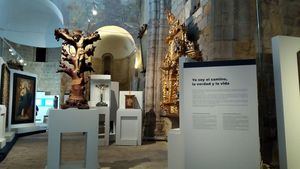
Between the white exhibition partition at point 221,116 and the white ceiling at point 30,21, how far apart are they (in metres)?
11.2

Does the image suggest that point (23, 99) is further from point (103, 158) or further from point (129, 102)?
point (103, 158)

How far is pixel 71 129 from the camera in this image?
13.2 ft

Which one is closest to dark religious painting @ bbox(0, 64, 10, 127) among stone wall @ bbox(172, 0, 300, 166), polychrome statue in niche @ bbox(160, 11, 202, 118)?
polychrome statue in niche @ bbox(160, 11, 202, 118)

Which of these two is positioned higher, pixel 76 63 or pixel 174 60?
pixel 174 60

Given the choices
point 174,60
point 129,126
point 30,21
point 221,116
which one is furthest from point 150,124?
point 30,21

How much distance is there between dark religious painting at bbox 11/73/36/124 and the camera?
9.55 metres

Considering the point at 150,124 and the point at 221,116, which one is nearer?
the point at 221,116

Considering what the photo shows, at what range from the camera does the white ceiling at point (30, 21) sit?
13.0 m

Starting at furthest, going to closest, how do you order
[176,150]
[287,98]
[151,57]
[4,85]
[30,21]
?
[30,21] < [151,57] < [4,85] < [176,150] < [287,98]

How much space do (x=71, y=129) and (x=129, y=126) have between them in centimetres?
403

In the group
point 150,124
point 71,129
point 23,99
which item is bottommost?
point 150,124

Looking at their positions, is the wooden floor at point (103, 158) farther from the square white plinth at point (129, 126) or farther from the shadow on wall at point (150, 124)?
the shadow on wall at point (150, 124)

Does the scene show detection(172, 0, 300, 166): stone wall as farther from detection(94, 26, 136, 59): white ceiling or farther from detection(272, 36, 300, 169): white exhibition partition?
detection(94, 26, 136, 59): white ceiling

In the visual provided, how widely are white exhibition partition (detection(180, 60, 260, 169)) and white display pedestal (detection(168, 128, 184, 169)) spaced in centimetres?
42
